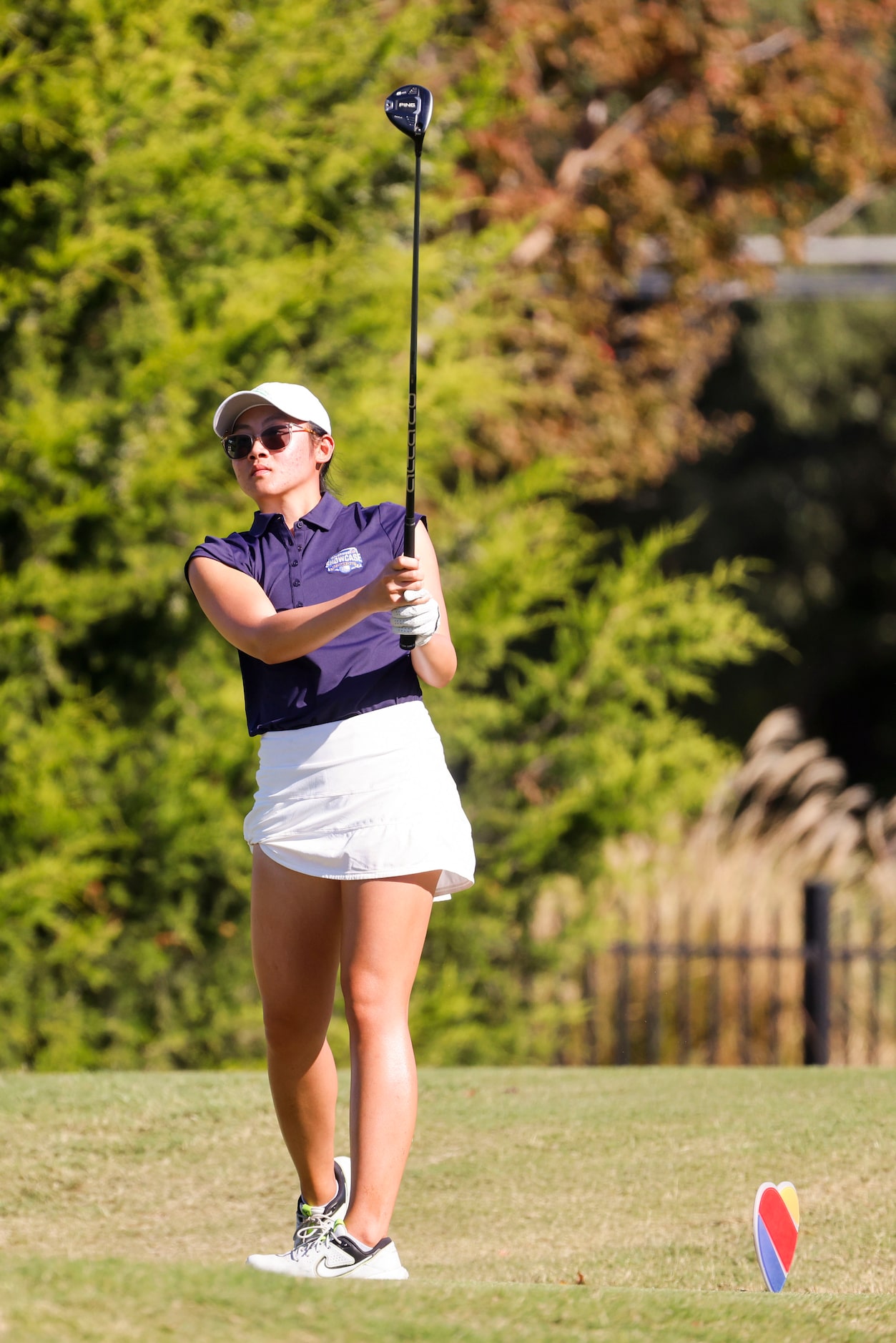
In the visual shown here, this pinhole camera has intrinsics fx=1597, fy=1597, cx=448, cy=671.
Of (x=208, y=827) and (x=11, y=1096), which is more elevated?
(x=208, y=827)

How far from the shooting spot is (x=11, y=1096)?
548cm

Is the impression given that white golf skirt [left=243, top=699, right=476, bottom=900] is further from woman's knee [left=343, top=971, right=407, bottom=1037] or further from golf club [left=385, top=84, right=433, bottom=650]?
golf club [left=385, top=84, right=433, bottom=650]

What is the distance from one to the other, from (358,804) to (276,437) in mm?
851

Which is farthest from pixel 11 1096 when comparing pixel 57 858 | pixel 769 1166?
pixel 769 1166

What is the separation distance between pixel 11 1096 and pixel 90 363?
348 cm

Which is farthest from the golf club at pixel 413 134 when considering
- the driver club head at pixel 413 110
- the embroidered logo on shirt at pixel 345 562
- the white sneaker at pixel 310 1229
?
the white sneaker at pixel 310 1229

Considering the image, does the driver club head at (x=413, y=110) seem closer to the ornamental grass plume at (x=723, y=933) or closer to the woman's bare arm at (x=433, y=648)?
the woman's bare arm at (x=433, y=648)

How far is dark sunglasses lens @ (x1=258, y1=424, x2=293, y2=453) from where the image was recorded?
11.6ft

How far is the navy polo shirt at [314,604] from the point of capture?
3375 millimetres

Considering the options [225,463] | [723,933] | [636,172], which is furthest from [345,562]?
[636,172]

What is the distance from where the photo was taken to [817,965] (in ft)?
28.7

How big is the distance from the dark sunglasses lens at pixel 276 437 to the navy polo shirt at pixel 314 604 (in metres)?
0.15

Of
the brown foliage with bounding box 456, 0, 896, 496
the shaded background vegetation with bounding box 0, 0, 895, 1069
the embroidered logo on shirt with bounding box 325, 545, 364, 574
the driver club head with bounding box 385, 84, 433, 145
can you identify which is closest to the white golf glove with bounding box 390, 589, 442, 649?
the embroidered logo on shirt with bounding box 325, 545, 364, 574

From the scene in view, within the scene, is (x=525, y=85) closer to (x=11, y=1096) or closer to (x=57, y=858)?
(x=57, y=858)
